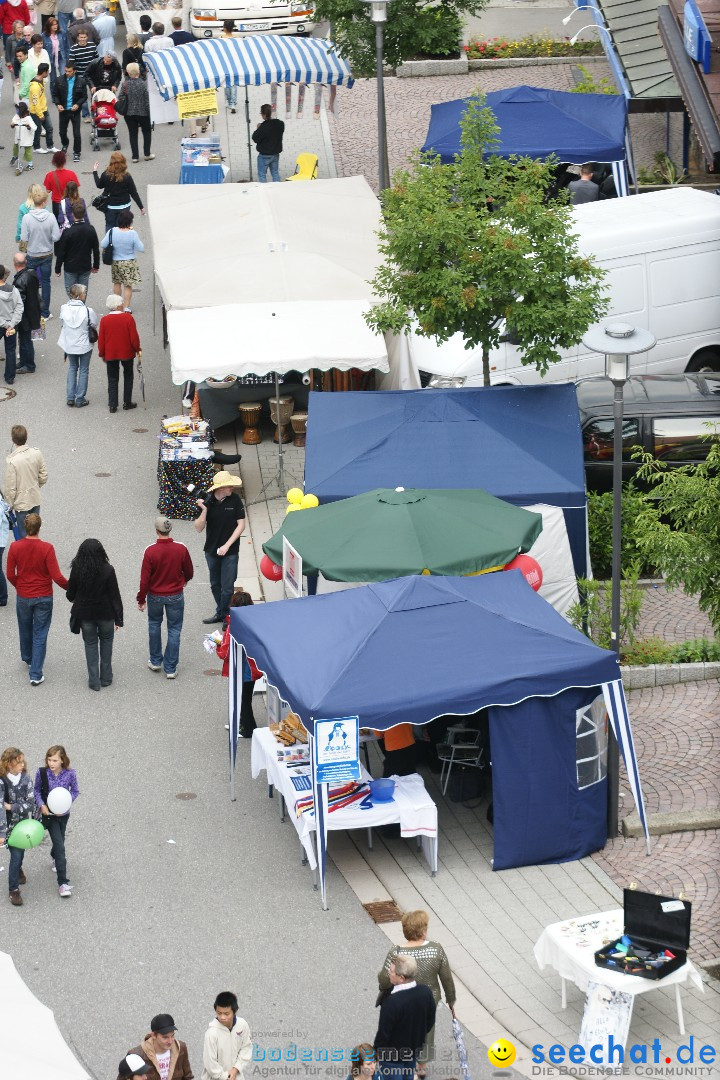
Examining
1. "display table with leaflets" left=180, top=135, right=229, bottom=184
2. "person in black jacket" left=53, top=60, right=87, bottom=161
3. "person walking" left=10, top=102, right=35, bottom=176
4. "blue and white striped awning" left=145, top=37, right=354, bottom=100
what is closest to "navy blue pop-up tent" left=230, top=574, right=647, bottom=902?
"display table with leaflets" left=180, top=135, right=229, bottom=184

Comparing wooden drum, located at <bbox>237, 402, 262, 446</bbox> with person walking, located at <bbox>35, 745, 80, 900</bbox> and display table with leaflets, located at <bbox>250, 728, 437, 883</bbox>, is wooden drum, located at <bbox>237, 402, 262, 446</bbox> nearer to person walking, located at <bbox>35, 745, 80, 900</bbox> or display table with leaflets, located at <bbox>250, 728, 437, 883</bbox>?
display table with leaflets, located at <bbox>250, 728, 437, 883</bbox>

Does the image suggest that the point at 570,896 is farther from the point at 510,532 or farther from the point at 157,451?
the point at 157,451

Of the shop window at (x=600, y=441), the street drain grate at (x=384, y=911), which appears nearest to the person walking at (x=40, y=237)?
the shop window at (x=600, y=441)

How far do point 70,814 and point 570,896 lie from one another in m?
4.09

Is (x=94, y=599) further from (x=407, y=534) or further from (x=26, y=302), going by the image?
(x=26, y=302)

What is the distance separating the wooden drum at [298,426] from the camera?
21.7 metres

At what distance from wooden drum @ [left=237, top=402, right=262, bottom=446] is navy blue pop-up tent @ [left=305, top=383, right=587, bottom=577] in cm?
369

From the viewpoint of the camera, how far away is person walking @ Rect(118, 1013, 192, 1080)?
31.8ft

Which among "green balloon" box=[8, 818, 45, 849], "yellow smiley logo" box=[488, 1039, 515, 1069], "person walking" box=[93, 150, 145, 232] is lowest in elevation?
"yellow smiley logo" box=[488, 1039, 515, 1069]

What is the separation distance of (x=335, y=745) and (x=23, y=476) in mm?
6389

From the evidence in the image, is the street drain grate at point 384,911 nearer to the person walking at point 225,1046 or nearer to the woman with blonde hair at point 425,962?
the woman with blonde hair at point 425,962

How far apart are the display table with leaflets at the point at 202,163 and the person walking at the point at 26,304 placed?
15.4 feet


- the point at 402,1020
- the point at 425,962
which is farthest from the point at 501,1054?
the point at 402,1020

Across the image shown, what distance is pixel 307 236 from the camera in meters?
22.4
